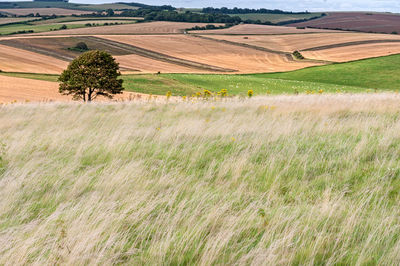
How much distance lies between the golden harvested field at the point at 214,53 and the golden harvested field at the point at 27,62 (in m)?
26.6

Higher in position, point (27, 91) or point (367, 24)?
point (367, 24)

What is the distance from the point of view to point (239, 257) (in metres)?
3.02

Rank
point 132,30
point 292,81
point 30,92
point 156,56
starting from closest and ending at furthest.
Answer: point 30,92, point 292,81, point 156,56, point 132,30

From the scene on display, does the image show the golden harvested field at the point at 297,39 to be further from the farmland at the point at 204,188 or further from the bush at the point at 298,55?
the farmland at the point at 204,188

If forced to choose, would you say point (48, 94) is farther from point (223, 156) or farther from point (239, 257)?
point (239, 257)

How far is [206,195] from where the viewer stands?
417 centimetres

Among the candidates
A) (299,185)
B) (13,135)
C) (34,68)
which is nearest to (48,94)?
(34,68)

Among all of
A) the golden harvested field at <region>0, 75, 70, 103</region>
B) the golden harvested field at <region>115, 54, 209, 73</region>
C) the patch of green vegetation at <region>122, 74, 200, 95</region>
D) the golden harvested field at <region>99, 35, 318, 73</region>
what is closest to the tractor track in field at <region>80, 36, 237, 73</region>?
the golden harvested field at <region>99, 35, 318, 73</region>

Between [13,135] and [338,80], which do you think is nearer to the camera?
[13,135]

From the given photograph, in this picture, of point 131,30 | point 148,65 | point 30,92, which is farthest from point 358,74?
point 131,30

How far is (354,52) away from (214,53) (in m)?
32.3

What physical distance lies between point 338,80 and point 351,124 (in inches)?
2169

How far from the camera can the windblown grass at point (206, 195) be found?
310 cm

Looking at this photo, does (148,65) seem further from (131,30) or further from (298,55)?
(131,30)
